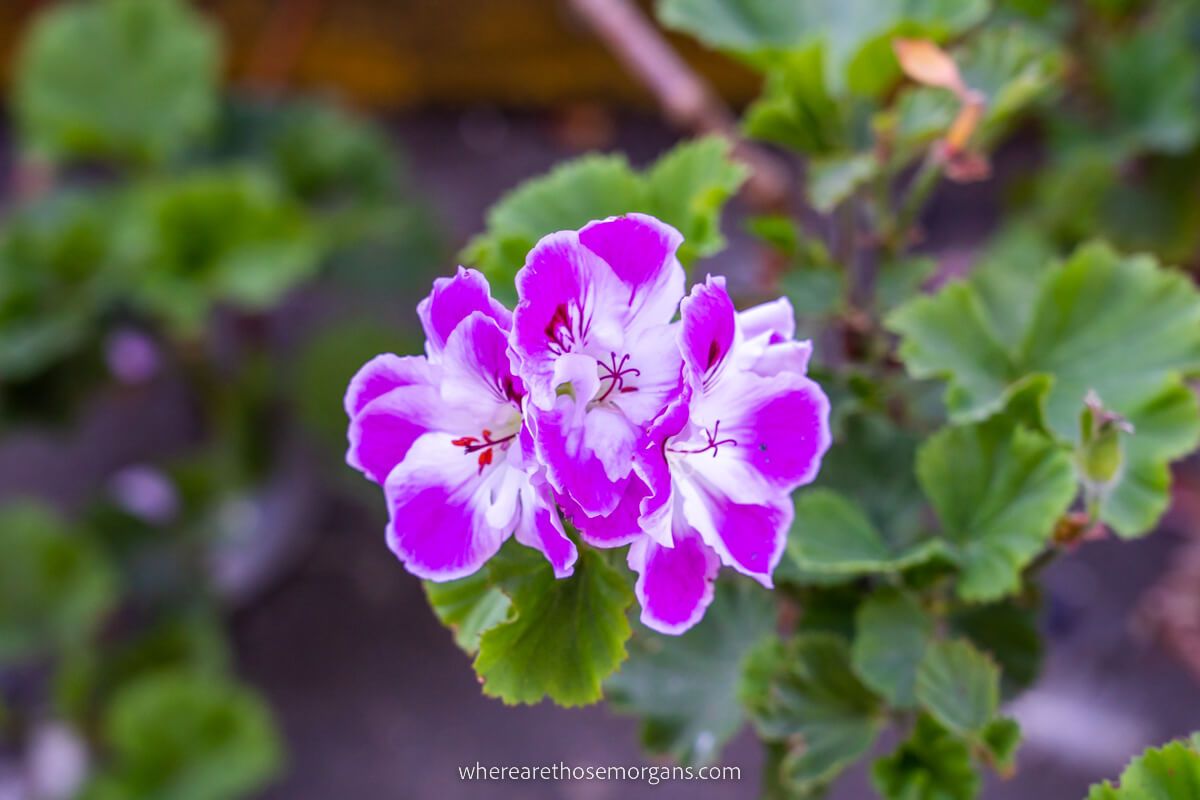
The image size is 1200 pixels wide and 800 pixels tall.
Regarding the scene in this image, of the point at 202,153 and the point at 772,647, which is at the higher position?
the point at 202,153

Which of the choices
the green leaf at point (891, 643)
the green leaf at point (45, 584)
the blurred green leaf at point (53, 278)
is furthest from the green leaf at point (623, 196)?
the green leaf at point (45, 584)

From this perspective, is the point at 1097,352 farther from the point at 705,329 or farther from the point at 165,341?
the point at 165,341

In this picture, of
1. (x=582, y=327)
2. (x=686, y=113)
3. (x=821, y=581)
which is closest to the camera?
(x=582, y=327)

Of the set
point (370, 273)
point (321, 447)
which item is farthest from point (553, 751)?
point (370, 273)

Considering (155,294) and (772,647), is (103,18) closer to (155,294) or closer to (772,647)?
(155,294)

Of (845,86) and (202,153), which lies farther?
(202,153)
